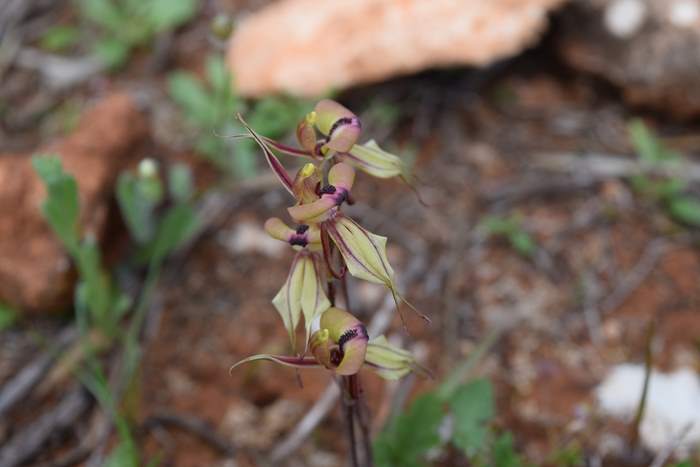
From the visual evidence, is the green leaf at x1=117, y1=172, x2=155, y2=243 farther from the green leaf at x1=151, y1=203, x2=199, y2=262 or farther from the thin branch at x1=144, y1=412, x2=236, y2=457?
the thin branch at x1=144, y1=412, x2=236, y2=457

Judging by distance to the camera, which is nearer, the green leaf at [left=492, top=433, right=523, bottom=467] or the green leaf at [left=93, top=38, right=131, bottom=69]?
the green leaf at [left=492, top=433, right=523, bottom=467]

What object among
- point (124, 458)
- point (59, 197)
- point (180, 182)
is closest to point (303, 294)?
point (124, 458)

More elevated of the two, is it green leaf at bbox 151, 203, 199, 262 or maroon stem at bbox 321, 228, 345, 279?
maroon stem at bbox 321, 228, 345, 279

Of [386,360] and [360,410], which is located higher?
[386,360]

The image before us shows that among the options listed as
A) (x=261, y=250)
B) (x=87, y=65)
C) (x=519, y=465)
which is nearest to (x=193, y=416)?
(x=261, y=250)

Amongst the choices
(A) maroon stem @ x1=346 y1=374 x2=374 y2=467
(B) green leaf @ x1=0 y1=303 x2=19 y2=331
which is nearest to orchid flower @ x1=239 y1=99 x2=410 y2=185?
(A) maroon stem @ x1=346 y1=374 x2=374 y2=467

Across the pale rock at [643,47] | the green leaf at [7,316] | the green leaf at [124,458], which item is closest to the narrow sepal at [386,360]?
the green leaf at [124,458]

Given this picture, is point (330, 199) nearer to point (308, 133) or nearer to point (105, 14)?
point (308, 133)
